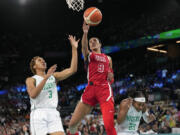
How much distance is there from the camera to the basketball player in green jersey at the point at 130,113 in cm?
511

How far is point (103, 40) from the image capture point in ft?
87.9

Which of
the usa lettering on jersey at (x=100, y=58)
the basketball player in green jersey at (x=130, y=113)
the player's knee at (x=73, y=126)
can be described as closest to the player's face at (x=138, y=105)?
the basketball player in green jersey at (x=130, y=113)

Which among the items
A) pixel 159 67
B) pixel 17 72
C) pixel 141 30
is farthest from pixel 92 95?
pixel 17 72

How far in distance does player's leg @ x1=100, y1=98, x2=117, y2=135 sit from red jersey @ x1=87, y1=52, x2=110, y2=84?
458mm

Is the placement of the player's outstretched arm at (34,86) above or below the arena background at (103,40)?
below

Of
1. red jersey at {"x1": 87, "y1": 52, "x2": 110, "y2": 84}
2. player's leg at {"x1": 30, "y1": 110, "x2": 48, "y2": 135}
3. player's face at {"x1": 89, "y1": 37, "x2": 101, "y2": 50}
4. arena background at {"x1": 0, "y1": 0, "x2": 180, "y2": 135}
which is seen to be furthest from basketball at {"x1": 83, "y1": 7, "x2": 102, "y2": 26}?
arena background at {"x1": 0, "y1": 0, "x2": 180, "y2": 135}

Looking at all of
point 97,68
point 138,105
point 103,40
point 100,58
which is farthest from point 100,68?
point 103,40

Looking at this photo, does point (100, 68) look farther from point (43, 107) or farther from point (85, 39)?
point (43, 107)

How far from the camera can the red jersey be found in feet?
19.2

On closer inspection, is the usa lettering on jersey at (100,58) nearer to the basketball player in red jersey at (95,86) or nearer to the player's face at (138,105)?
the basketball player in red jersey at (95,86)

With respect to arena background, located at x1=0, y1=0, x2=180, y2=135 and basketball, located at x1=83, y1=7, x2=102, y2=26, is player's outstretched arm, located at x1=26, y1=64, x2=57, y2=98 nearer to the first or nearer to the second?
basketball, located at x1=83, y1=7, x2=102, y2=26

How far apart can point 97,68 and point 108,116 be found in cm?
99

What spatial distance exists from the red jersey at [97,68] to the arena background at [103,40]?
416 inches

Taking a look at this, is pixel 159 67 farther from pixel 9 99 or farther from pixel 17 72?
pixel 17 72
